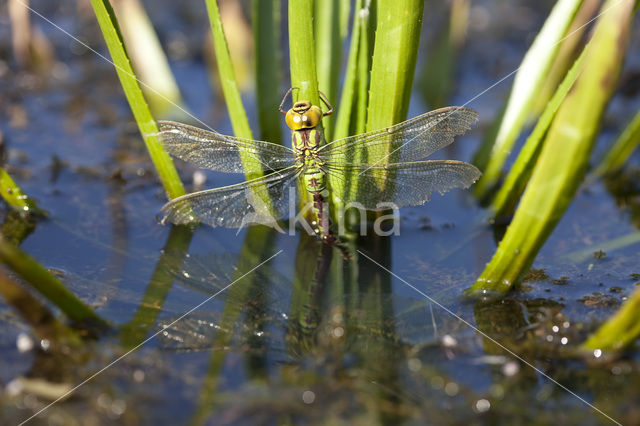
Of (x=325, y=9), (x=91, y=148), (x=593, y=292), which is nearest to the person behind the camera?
(x=593, y=292)

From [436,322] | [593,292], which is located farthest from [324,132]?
[593,292]

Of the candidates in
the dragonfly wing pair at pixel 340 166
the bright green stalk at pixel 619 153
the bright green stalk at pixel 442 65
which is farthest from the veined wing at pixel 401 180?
the bright green stalk at pixel 442 65

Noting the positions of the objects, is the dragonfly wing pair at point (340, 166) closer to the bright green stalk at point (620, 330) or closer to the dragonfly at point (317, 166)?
the dragonfly at point (317, 166)

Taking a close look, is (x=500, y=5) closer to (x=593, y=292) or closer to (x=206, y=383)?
(x=593, y=292)

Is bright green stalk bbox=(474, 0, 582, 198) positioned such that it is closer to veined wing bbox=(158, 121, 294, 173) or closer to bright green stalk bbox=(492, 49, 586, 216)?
bright green stalk bbox=(492, 49, 586, 216)

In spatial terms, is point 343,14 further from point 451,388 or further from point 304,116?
point 451,388

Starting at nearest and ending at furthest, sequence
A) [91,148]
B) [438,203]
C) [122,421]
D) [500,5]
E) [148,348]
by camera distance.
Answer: [122,421] < [148,348] < [438,203] < [91,148] < [500,5]
